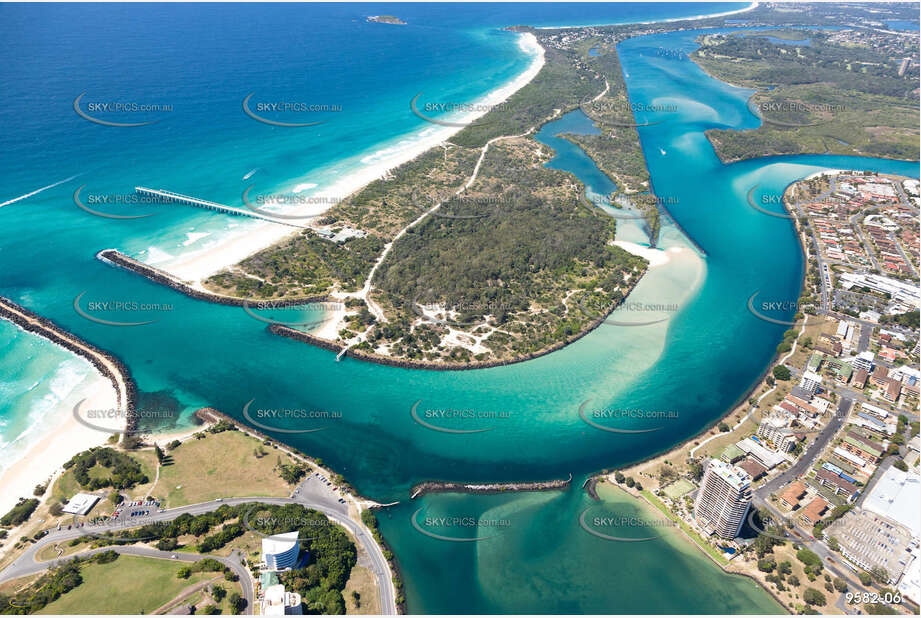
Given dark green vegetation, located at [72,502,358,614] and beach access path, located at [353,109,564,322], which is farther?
beach access path, located at [353,109,564,322]

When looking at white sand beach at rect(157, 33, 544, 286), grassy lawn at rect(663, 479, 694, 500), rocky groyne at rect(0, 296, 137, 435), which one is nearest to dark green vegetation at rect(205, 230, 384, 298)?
white sand beach at rect(157, 33, 544, 286)

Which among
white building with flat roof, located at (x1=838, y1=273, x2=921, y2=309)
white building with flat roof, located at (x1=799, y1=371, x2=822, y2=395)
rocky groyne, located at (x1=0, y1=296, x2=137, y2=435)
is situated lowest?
rocky groyne, located at (x1=0, y1=296, x2=137, y2=435)

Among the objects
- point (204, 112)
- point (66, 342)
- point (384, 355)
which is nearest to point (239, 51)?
point (204, 112)

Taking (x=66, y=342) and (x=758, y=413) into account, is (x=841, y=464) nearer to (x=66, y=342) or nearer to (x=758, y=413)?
(x=758, y=413)

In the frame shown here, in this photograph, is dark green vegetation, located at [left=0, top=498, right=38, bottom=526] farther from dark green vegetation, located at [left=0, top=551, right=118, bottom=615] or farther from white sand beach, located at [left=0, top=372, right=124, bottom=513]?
dark green vegetation, located at [left=0, top=551, right=118, bottom=615]

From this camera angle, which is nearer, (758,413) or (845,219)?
(758,413)

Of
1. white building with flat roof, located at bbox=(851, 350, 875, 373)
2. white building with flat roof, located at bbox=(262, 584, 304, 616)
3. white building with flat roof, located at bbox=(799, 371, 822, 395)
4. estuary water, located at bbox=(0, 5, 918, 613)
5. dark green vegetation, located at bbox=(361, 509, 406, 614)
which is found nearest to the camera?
white building with flat roof, located at bbox=(262, 584, 304, 616)

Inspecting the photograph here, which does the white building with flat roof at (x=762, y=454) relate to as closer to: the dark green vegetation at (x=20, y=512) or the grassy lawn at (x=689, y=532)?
the grassy lawn at (x=689, y=532)
